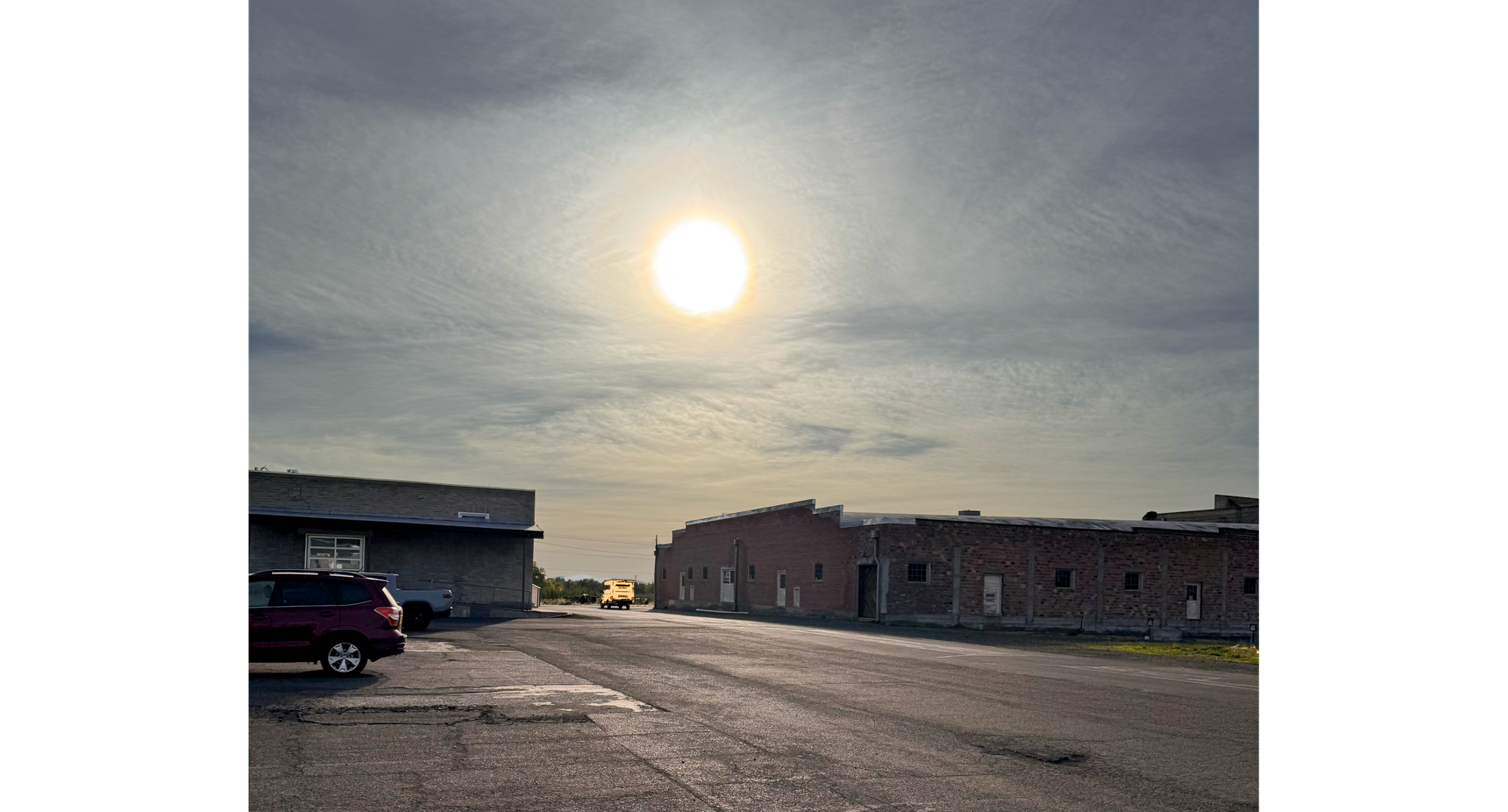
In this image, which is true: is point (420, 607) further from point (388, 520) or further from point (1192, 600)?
point (1192, 600)

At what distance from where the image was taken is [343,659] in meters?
18.4

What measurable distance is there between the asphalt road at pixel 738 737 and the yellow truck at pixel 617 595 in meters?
57.1

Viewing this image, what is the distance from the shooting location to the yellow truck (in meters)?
79.3

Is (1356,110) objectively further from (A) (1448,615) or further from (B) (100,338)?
(B) (100,338)

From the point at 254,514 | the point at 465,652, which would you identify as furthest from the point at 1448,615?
the point at 254,514

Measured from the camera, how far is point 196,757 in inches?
71.6

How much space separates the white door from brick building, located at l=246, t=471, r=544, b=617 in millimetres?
21852

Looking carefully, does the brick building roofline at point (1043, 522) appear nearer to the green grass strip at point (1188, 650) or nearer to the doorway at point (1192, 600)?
the doorway at point (1192, 600)

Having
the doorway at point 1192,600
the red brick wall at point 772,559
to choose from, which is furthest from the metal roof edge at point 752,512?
the doorway at point 1192,600

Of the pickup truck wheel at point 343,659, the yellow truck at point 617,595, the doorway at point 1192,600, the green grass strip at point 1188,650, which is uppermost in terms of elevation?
the pickup truck wheel at point 343,659

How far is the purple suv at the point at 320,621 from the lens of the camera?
17906 mm

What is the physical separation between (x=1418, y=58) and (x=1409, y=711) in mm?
1063

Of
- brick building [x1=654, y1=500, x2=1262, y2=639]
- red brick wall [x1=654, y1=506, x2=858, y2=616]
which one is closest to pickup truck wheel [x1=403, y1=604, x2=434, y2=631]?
brick building [x1=654, y1=500, x2=1262, y2=639]

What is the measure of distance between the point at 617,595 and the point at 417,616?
151 feet
